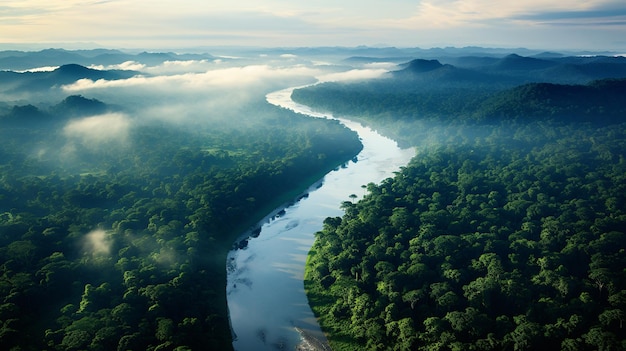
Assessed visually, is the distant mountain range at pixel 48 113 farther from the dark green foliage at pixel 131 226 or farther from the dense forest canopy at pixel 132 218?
the dark green foliage at pixel 131 226

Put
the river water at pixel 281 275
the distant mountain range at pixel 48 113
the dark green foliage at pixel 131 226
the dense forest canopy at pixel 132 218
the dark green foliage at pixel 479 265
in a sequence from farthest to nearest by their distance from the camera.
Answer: the distant mountain range at pixel 48 113, the river water at pixel 281 275, the dense forest canopy at pixel 132 218, the dark green foliage at pixel 131 226, the dark green foliage at pixel 479 265

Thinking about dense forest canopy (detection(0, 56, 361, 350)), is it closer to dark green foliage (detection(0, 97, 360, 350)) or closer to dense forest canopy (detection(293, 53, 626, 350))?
dark green foliage (detection(0, 97, 360, 350))

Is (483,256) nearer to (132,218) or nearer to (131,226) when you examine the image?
(131,226)

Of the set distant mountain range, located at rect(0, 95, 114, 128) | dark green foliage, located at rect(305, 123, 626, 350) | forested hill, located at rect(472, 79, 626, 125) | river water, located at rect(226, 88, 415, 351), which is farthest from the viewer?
distant mountain range, located at rect(0, 95, 114, 128)

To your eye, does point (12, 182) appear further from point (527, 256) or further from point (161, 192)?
point (527, 256)

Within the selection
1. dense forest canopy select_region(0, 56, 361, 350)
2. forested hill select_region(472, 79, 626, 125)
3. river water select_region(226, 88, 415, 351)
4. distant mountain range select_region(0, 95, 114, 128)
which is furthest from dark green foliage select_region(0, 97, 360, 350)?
forested hill select_region(472, 79, 626, 125)

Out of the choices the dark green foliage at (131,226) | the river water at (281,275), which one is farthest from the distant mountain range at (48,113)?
the river water at (281,275)
